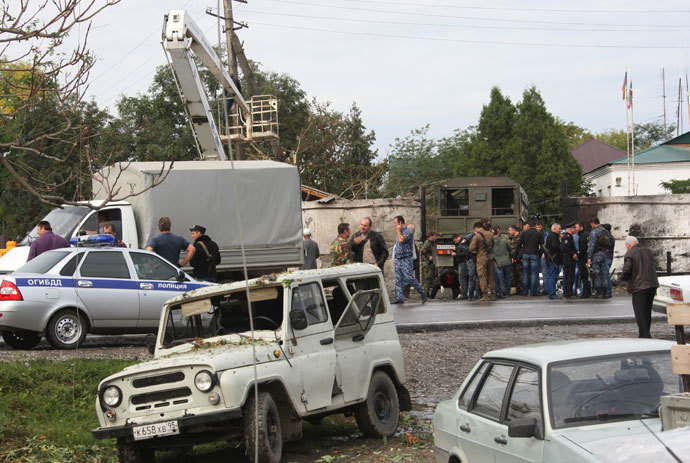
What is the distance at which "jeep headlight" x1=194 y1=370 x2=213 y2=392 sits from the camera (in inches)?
280

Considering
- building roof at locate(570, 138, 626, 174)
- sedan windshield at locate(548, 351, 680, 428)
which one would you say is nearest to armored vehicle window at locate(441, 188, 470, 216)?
sedan windshield at locate(548, 351, 680, 428)

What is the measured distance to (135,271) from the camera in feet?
47.0

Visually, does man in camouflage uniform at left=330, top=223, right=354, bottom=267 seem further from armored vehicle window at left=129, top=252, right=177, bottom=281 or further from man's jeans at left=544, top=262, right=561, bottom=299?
man's jeans at left=544, top=262, right=561, bottom=299

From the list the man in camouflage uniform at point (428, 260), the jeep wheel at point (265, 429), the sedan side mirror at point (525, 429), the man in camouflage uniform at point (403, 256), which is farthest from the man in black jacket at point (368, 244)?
the sedan side mirror at point (525, 429)

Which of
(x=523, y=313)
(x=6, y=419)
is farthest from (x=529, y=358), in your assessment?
(x=523, y=313)

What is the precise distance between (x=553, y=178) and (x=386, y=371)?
2183 inches

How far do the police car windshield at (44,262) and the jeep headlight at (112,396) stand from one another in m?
6.96

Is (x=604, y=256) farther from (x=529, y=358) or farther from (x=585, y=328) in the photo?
(x=529, y=358)

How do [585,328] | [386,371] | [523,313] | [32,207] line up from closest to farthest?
[386,371] < [585,328] < [523,313] < [32,207]

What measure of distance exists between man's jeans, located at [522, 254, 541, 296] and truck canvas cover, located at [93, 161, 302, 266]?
6.39 meters

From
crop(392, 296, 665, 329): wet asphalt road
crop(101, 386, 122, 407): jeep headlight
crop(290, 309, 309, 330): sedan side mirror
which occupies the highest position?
crop(290, 309, 309, 330): sedan side mirror

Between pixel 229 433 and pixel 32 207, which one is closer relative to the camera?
pixel 229 433

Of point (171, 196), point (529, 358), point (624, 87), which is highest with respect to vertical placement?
point (624, 87)

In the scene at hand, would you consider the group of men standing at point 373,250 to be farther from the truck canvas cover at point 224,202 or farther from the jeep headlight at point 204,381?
the jeep headlight at point 204,381
